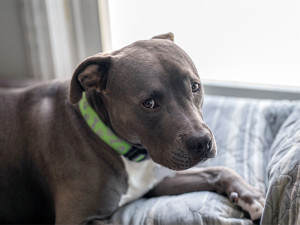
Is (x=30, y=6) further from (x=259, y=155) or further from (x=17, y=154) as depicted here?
(x=259, y=155)

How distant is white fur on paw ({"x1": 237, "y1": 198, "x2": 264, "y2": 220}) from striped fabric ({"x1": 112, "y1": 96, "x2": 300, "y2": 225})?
26mm

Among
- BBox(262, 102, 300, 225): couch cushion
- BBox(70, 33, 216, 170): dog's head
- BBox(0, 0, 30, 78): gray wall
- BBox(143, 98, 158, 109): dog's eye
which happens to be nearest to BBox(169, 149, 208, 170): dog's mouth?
BBox(70, 33, 216, 170): dog's head

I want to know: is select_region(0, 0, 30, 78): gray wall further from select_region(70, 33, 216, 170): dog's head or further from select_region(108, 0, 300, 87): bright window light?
select_region(70, 33, 216, 170): dog's head

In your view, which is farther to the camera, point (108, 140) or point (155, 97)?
point (108, 140)

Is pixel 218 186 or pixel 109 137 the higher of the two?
pixel 109 137

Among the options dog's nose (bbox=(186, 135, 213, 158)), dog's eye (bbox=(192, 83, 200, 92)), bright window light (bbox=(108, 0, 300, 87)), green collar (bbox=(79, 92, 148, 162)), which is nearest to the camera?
dog's nose (bbox=(186, 135, 213, 158))

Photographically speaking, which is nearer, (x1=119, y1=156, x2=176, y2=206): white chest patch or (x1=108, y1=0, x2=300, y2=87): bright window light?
(x1=119, y1=156, x2=176, y2=206): white chest patch

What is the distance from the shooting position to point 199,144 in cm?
142

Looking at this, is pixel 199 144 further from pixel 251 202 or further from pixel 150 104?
pixel 251 202

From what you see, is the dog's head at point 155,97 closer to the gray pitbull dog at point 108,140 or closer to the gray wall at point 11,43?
the gray pitbull dog at point 108,140

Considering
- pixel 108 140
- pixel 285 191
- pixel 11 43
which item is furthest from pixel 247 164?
pixel 11 43

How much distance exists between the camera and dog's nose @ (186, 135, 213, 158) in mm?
1421

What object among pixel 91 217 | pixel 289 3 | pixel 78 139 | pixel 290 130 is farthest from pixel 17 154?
pixel 289 3

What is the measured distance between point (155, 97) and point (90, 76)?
309mm
